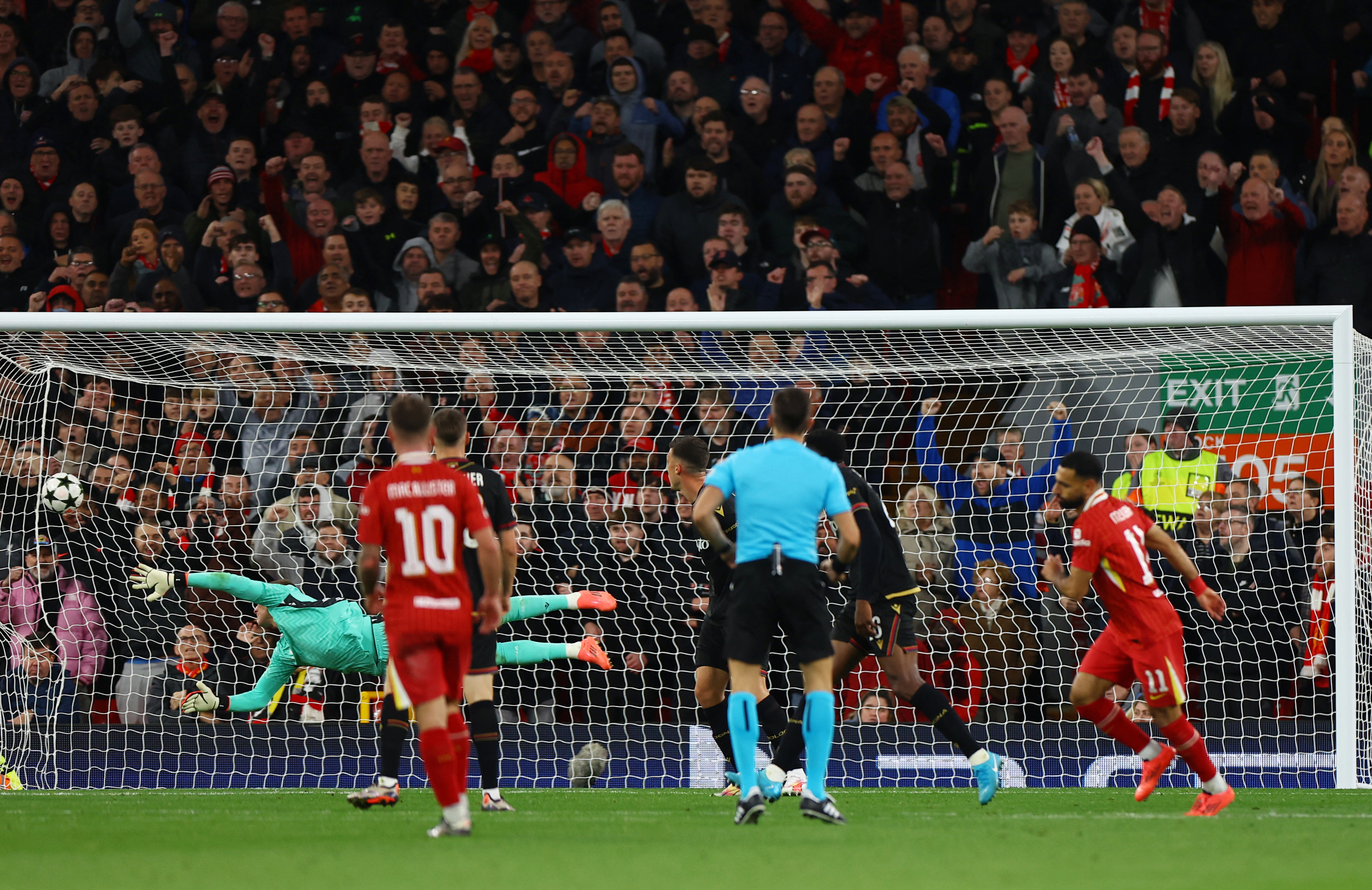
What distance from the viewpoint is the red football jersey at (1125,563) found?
6906mm

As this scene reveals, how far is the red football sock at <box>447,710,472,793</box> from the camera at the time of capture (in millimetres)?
5422

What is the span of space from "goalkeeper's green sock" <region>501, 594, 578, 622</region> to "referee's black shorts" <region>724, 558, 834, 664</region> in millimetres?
2608

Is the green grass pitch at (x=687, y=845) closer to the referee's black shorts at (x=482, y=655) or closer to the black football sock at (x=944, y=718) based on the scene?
the black football sock at (x=944, y=718)

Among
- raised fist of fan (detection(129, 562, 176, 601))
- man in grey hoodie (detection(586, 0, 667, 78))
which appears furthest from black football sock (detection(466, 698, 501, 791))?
man in grey hoodie (detection(586, 0, 667, 78))

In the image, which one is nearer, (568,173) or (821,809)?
(821,809)

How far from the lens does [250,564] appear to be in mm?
9703

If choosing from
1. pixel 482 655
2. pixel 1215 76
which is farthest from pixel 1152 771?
pixel 1215 76

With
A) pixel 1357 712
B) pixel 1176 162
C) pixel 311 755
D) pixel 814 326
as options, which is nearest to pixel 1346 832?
pixel 1357 712

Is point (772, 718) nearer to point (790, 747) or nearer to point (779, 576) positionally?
point (790, 747)

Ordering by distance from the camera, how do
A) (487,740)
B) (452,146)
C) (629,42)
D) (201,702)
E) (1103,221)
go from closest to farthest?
1. (487,740)
2. (201,702)
3. (1103,221)
4. (452,146)
5. (629,42)

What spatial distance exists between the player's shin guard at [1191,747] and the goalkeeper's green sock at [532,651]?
330 centimetres

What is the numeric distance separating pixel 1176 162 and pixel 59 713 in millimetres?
8826

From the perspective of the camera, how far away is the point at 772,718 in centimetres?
750

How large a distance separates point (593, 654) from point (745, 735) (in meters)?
2.73
